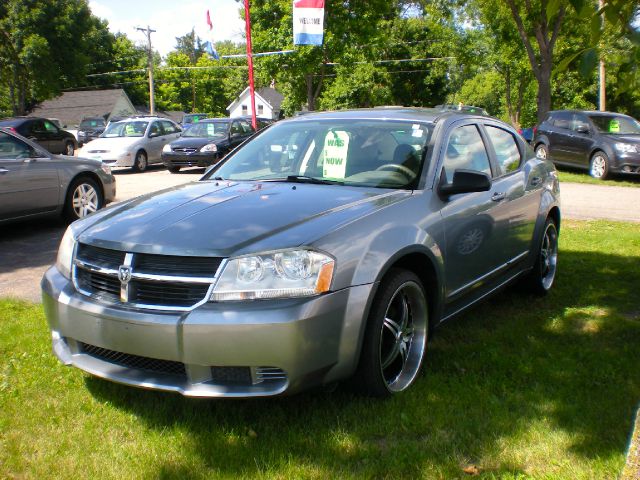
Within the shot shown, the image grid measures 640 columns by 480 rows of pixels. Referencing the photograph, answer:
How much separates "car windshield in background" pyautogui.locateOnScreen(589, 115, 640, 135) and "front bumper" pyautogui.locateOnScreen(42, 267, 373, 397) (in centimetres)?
1516

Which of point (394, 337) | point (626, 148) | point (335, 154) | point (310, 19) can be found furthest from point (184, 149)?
point (394, 337)

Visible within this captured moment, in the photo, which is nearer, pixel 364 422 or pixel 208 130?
pixel 364 422

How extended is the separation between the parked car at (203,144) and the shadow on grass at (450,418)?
1517 cm

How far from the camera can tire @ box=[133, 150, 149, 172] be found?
1959cm

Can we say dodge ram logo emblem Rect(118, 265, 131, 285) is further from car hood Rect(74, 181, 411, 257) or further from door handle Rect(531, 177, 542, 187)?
door handle Rect(531, 177, 542, 187)

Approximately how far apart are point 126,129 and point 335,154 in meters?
17.6

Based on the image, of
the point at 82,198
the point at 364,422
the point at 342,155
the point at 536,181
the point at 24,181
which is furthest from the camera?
the point at 82,198

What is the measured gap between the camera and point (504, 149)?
5449 mm

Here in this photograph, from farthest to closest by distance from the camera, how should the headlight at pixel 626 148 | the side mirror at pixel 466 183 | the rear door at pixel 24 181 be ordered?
1. the headlight at pixel 626 148
2. the rear door at pixel 24 181
3. the side mirror at pixel 466 183

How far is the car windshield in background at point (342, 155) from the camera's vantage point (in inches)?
170

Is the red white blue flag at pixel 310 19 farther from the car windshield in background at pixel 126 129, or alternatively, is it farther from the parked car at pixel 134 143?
the car windshield in background at pixel 126 129

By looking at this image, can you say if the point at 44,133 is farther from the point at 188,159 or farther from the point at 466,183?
the point at 466,183

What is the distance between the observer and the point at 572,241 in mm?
8180

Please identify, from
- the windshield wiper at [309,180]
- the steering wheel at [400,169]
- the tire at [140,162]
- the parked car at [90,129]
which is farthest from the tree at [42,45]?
the steering wheel at [400,169]
